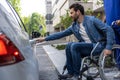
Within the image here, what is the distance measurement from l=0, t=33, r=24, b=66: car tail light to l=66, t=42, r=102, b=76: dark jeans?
135 inches

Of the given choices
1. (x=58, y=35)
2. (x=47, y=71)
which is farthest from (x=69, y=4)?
(x=58, y=35)

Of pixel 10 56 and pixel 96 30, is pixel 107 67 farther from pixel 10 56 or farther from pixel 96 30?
pixel 10 56

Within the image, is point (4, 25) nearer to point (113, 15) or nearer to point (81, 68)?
point (81, 68)

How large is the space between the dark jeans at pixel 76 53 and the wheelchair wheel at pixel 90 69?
0.13 metres

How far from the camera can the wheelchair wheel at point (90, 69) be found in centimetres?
600

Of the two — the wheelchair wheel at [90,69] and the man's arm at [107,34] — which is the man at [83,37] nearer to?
the man's arm at [107,34]

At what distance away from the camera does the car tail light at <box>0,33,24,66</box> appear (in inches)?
95.2

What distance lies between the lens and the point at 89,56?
19.6ft

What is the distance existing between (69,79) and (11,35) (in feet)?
13.2

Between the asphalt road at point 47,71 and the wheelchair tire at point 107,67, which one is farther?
the asphalt road at point 47,71

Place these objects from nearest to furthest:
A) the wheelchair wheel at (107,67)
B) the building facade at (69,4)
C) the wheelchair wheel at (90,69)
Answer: the wheelchair wheel at (107,67)
the wheelchair wheel at (90,69)
the building facade at (69,4)

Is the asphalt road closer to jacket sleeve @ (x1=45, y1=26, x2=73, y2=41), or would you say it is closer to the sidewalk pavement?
the sidewalk pavement

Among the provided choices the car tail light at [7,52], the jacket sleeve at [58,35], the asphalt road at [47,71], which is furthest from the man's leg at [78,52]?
the car tail light at [7,52]

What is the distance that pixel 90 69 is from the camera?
630 centimetres
